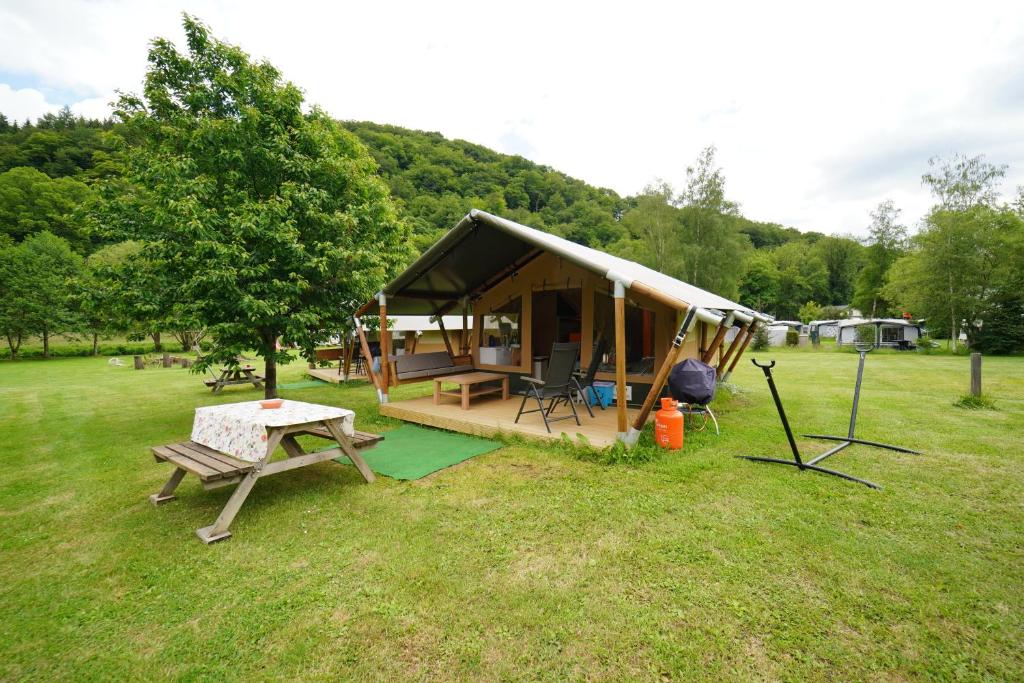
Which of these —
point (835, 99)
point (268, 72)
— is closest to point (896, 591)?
point (268, 72)

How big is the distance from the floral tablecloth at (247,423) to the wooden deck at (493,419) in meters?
2.03

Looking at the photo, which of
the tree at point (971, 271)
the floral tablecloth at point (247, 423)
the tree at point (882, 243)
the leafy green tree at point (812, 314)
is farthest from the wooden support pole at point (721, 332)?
the leafy green tree at point (812, 314)

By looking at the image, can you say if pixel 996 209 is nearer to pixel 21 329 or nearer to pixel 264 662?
pixel 264 662

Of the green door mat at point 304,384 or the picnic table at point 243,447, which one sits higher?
the picnic table at point 243,447

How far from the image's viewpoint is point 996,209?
20.3m

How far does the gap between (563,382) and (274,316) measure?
13.7ft

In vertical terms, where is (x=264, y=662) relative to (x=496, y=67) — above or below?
below

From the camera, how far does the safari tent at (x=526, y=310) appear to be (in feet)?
19.9

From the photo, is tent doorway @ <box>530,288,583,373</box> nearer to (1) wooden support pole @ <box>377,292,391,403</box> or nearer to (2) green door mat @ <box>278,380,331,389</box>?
(1) wooden support pole @ <box>377,292,391,403</box>

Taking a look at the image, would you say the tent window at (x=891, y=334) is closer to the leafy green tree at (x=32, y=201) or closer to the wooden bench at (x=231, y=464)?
the wooden bench at (x=231, y=464)

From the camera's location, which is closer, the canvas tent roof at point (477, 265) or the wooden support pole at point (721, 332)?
the wooden support pole at point (721, 332)

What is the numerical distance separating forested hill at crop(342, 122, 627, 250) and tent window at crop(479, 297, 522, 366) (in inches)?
987

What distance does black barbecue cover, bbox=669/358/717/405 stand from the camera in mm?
5215

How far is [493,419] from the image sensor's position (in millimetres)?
5613
